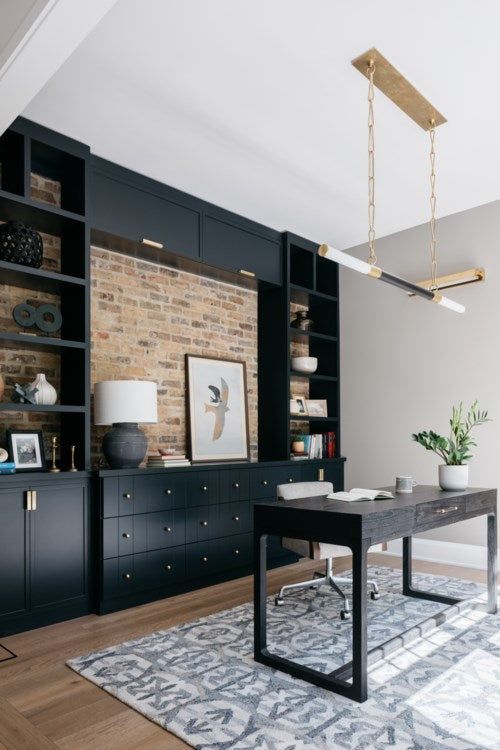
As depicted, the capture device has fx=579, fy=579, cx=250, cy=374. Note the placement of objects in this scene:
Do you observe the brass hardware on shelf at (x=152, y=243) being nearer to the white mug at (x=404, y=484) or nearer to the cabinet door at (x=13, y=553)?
the cabinet door at (x=13, y=553)

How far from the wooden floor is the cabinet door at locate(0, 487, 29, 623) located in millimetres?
193

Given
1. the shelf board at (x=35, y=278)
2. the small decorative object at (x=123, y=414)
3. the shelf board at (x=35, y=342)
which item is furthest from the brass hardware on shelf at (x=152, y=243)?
the small decorative object at (x=123, y=414)

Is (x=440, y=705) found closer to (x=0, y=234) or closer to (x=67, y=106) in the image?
(x=0, y=234)

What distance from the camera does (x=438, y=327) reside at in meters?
5.38

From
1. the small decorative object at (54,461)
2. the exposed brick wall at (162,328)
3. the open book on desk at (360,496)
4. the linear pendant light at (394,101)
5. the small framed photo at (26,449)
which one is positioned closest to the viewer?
the linear pendant light at (394,101)

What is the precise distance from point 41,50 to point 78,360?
200 centimetres

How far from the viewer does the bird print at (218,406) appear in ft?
16.5

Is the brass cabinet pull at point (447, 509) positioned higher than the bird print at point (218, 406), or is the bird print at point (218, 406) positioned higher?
the bird print at point (218, 406)

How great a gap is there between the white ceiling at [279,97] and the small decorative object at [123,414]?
162 cm

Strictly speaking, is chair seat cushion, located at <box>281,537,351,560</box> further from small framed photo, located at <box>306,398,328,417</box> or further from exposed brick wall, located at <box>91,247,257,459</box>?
small framed photo, located at <box>306,398,328,417</box>

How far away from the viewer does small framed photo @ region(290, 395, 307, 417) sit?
5.64 m

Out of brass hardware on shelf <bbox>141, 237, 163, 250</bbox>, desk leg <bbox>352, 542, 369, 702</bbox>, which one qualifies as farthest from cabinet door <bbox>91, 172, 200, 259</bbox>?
desk leg <bbox>352, 542, 369, 702</bbox>

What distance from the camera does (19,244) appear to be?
356 centimetres

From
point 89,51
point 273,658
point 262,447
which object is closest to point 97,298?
point 89,51
